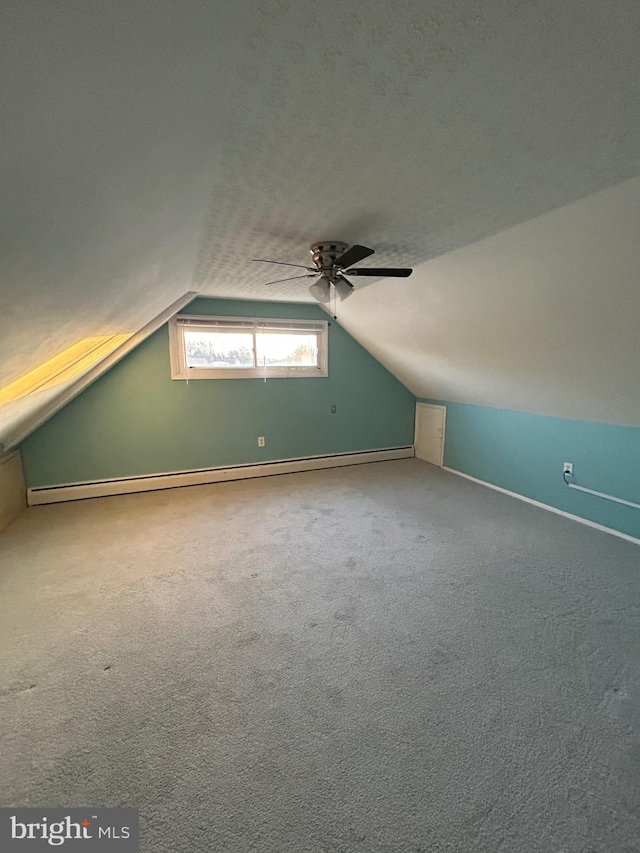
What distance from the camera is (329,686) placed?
1644 millimetres

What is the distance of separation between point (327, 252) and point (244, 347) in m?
2.23

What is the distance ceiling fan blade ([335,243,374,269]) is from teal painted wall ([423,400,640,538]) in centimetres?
246

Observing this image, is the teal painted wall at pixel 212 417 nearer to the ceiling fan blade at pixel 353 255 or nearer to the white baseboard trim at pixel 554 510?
the white baseboard trim at pixel 554 510

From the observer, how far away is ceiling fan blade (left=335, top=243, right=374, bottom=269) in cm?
192

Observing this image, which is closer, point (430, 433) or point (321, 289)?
point (321, 289)

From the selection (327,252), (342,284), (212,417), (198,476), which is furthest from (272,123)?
(198,476)

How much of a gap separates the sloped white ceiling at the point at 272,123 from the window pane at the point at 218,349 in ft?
7.42

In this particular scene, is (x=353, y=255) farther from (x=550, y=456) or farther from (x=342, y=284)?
(x=550, y=456)

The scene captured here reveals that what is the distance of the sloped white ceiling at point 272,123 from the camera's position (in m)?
0.60

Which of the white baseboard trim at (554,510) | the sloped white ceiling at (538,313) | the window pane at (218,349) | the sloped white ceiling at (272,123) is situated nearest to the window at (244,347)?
the window pane at (218,349)

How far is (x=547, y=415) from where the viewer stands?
3.49 m

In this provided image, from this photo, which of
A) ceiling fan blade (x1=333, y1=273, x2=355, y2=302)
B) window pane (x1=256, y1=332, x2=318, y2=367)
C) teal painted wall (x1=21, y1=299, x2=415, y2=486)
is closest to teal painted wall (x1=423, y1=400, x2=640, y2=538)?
teal painted wall (x1=21, y1=299, x2=415, y2=486)

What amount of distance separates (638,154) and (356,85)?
1003mm

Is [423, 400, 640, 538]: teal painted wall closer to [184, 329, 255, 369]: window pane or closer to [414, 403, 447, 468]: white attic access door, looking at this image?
[414, 403, 447, 468]: white attic access door
